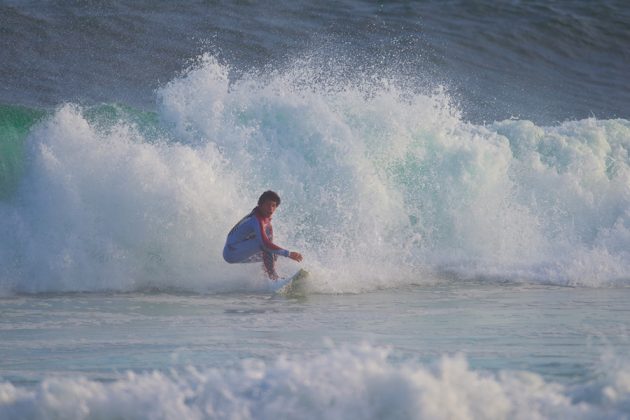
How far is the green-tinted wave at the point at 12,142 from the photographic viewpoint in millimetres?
13289

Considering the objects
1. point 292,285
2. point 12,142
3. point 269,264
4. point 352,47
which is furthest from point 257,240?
point 352,47

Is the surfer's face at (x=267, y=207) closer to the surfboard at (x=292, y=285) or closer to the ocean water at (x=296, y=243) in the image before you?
the surfboard at (x=292, y=285)

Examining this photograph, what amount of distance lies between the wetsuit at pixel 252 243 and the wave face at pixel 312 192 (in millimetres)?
484

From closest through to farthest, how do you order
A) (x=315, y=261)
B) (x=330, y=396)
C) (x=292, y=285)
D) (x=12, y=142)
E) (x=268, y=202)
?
(x=330, y=396) < (x=268, y=202) < (x=292, y=285) < (x=315, y=261) < (x=12, y=142)

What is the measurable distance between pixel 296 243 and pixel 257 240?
1653 mm

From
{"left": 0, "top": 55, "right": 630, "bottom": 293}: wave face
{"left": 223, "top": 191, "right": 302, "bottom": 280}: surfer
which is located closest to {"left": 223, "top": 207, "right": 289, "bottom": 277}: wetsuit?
{"left": 223, "top": 191, "right": 302, "bottom": 280}: surfer

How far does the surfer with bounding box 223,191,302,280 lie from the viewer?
1077cm

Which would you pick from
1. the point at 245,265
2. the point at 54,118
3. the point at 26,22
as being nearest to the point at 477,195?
the point at 245,265

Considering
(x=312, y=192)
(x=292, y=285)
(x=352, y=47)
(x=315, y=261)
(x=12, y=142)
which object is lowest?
(x=292, y=285)

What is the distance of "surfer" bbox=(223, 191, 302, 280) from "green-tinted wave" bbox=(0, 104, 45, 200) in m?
3.74

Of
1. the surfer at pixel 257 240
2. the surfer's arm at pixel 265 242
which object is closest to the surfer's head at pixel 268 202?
the surfer at pixel 257 240

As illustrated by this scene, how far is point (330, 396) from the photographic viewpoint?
564 cm

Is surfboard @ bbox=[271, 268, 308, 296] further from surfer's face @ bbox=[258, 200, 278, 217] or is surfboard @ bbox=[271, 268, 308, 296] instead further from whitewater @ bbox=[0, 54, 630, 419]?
surfer's face @ bbox=[258, 200, 278, 217]

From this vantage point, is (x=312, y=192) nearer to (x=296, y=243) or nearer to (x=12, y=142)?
(x=296, y=243)
